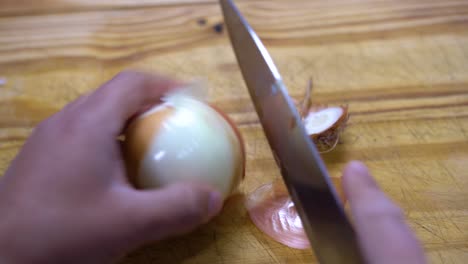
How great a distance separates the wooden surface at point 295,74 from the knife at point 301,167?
19 centimetres

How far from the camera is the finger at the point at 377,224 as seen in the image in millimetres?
650

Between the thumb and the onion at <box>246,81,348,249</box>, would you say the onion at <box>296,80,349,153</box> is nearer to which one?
the onion at <box>246,81,348,249</box>

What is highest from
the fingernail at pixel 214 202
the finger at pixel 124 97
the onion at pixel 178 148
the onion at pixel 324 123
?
the finger at pixel 124 97

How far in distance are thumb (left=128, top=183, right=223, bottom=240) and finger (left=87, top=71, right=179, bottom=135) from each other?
152mm

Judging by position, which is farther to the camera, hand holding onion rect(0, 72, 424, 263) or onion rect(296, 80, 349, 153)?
onion rect(296, 80, 349, 153)

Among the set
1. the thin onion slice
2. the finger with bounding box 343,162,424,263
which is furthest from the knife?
the thin onion slice

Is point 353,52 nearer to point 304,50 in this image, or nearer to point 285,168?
point 304,50

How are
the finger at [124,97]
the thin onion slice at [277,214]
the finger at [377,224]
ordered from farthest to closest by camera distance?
the thin onion slice at [277,214] → the finger at [124,97] → the finger at [377,224]

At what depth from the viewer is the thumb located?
2.24 ft

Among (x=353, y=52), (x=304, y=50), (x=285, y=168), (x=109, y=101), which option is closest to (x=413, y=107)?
(x=353, y=52)

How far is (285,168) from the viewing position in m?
0.85

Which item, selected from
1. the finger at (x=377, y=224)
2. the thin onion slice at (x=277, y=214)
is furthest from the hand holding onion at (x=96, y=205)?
the thin onion slice at (x=277, y=214)

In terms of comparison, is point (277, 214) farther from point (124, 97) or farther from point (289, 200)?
point (124, 97)

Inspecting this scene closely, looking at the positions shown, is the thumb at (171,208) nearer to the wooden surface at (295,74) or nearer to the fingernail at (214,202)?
the fingernail at (214,202)
